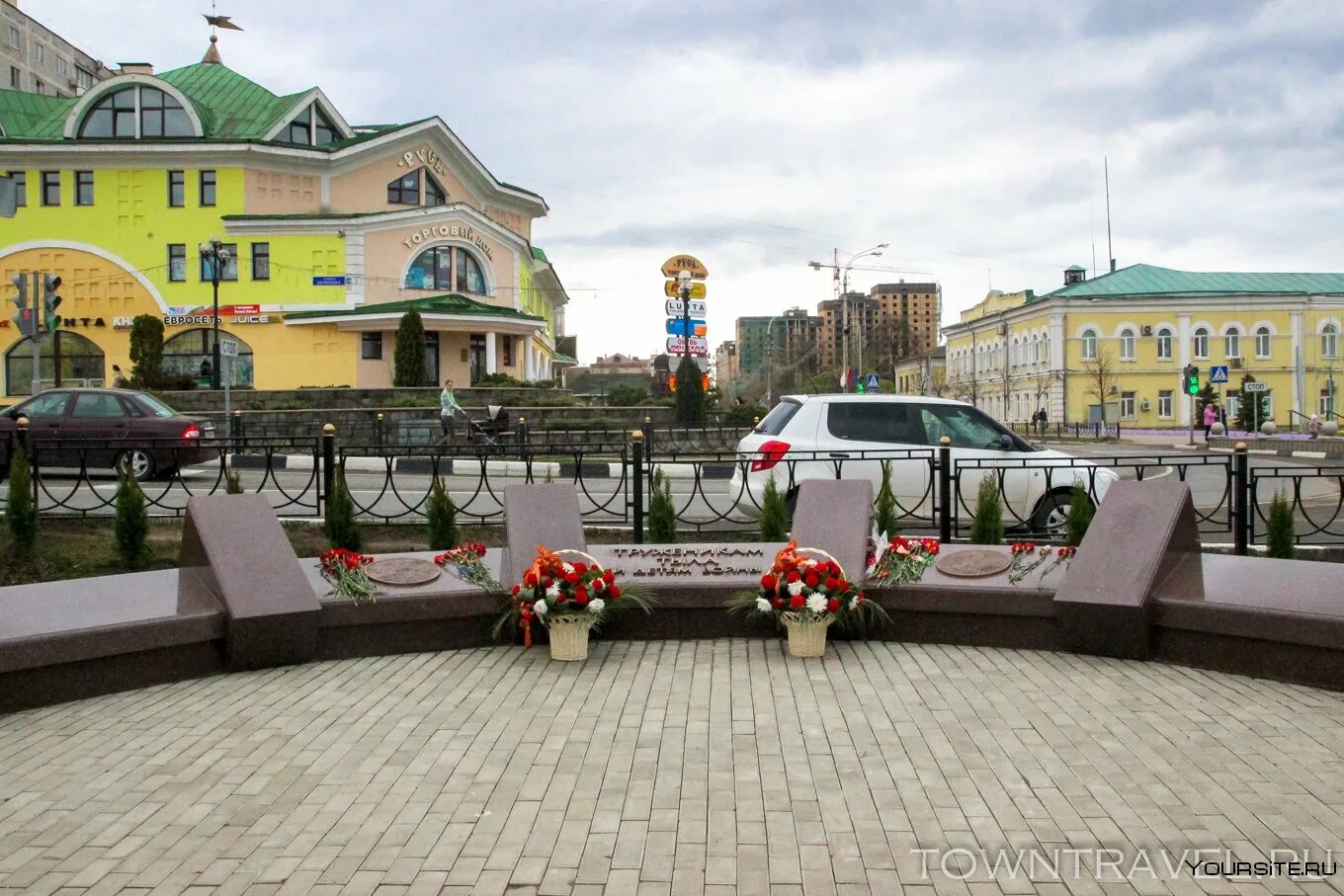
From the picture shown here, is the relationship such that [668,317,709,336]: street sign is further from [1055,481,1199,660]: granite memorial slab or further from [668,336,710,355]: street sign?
[1055,481,1199,660]: granite memorial slab

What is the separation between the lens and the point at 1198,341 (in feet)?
203

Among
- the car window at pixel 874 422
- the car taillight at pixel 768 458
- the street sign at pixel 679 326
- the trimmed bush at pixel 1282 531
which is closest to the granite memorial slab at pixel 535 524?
the car taillight at pixel 768 458

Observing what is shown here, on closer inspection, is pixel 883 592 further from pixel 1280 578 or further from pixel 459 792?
pixel 459 792

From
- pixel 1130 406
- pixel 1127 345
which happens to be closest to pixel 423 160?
pixel 1127 345

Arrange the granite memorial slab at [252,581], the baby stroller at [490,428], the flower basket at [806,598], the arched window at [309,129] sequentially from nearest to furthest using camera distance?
the granite memorial slab at [252,581] < the flower basket at [806,598] < the baby stroller at [490,428] < the arched window at [309,129]

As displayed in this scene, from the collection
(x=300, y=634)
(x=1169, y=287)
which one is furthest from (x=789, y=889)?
(x=1169, y=287)

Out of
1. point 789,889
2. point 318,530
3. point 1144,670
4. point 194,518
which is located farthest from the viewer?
point 318,530

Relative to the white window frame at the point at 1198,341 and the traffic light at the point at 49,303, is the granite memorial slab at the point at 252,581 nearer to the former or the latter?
the traffic light at the point at 49,303

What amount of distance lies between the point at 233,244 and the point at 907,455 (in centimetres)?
3604

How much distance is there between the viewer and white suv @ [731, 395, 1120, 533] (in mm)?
11312

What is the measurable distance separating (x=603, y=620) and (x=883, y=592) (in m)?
1.96

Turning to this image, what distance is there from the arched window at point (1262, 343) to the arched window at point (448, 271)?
43.4 metres

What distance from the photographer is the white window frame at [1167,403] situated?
204ft

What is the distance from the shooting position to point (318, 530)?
1242 centimetres
